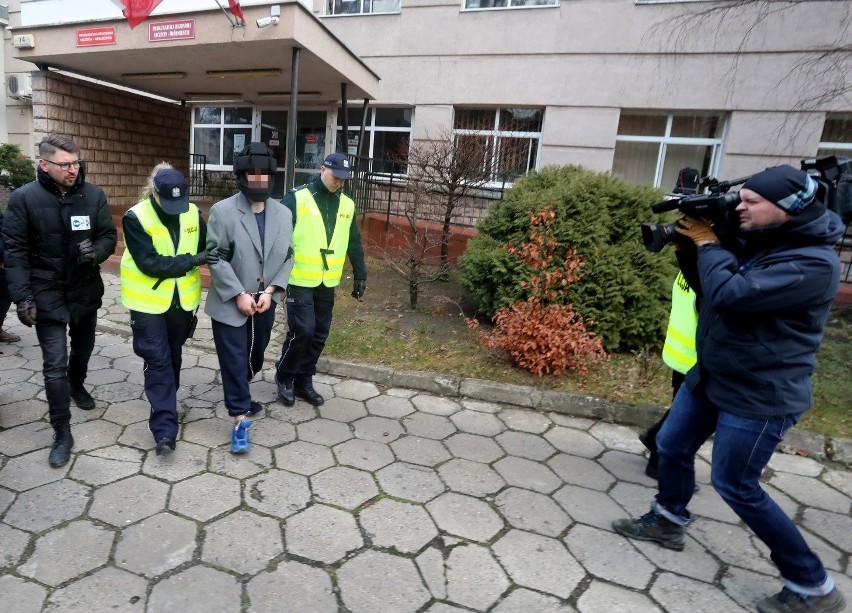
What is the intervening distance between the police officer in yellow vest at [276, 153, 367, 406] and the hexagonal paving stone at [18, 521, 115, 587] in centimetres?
163

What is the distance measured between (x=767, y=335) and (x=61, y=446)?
145 inches

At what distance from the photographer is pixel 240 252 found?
10.4 feet

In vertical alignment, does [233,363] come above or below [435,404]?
above

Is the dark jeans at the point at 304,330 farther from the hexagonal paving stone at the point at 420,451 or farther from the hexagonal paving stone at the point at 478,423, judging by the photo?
the hexagonal paving stone at the point at 478,423

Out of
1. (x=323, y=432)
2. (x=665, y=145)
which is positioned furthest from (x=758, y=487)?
(x=665, y=145)

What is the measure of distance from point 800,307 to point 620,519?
1410 mm

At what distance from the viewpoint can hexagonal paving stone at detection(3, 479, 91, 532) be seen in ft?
8.10

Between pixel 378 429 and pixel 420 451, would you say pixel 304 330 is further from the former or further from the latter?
pixel 420 451

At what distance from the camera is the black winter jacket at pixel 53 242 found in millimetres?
2912

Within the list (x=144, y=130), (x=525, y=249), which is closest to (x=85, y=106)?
(x=144, y=130)

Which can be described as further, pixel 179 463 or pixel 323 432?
pixel 323 432

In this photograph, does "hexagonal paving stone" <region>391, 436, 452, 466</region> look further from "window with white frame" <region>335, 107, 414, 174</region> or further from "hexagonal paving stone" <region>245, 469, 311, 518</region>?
"window with white frame" <region>335, 107, 414, 174</region>

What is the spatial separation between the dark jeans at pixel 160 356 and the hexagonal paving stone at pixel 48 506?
0.51m

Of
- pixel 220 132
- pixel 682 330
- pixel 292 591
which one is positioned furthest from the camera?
pixel 220 132
